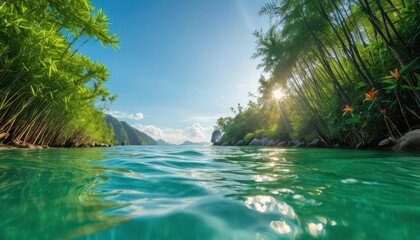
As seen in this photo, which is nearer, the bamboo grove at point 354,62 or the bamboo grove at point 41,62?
the bamboo grove at point 41,62

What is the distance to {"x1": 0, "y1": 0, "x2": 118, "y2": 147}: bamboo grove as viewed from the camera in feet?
10.7

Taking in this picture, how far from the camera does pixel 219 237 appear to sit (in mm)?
852

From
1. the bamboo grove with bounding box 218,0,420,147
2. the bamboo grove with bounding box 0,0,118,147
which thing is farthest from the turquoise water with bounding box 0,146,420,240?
the bamboo grove with bounding box 218,0,420,147

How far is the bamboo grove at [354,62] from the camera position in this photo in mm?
5121

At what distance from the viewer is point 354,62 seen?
21.4 ft

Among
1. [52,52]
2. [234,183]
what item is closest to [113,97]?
[52,52]

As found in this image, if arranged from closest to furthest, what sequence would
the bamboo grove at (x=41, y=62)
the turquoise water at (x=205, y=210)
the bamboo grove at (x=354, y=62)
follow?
the turquoise water at (x=205, y=210) < the bamboo grove at (x=41, y=62) < the bamboo grove at (x=354, y=62)

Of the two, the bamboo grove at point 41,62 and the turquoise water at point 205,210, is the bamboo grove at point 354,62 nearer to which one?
the turquoise water at point 205,210

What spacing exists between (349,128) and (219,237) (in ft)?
27.5

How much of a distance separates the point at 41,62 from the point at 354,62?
7.62 metres

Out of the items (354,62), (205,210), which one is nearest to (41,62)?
(205,210)

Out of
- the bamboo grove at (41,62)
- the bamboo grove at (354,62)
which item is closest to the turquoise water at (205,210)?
the bamboo grove at (41,62)

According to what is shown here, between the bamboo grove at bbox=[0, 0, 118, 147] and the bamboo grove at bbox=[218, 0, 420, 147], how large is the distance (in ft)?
18.2

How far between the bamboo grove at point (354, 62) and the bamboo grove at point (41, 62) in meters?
5.54
